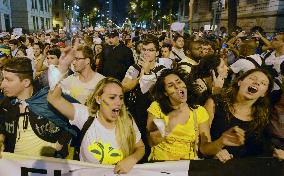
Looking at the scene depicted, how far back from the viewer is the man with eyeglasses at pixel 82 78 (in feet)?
16.0

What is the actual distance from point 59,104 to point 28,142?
1.84ft

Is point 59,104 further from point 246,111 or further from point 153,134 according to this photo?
point 246,111

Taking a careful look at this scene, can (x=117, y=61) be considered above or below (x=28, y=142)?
above

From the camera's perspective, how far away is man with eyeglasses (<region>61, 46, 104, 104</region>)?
16.0 ft

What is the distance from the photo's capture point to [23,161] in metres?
3.21

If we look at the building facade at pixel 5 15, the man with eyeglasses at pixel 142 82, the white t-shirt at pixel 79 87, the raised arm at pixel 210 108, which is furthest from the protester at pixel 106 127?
the building facade at pixel 5 15

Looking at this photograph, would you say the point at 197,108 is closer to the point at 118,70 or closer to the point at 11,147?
the point at 11,147

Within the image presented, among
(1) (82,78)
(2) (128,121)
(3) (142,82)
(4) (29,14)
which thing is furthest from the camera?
(4) (29,14)

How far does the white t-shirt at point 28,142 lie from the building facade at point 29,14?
2028 inches

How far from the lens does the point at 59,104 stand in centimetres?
321

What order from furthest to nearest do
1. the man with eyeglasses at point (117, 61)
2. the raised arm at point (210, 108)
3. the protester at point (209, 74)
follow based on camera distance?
1. the man with eyeglasses at point (117, 61)
2. the protester at point (209, 74)
3. the raised arm at point (210, 108)

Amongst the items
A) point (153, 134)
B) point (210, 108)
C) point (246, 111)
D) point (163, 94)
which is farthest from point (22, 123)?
point (246, 111)

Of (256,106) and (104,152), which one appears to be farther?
(256,106)

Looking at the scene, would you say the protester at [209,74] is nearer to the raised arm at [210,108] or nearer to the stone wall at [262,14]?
the raised arm at [210,108]
